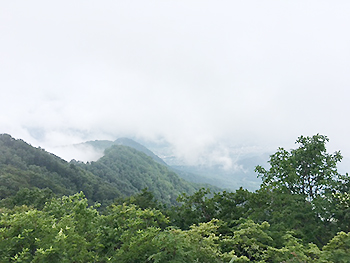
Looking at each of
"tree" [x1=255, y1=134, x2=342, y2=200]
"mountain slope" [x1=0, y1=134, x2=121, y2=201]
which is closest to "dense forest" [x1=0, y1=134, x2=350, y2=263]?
"tree" [x1=255, y1=134, x2=342, y2=200]

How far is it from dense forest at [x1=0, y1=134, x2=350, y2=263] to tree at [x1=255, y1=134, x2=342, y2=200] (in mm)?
82

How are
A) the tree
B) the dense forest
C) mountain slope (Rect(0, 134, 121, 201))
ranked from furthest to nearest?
1. mountain slope (Rect(0, 134, 121, 201))
2. the tree
3. the dense forest

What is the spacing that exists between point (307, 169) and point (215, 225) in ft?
41.6

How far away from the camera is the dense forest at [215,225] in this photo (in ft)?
29.6

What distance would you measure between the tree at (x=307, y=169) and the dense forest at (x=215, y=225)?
0.08m

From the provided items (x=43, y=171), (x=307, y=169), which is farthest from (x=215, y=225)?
(x=43, y=171)

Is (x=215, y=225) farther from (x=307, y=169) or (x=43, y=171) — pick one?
(x=43, y=171)

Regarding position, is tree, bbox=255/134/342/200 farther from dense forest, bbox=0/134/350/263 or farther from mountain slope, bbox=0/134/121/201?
mountain slope, bbox=0/134/121/201

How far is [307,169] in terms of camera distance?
21422mm

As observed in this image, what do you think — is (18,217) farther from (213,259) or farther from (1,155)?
(1,155)

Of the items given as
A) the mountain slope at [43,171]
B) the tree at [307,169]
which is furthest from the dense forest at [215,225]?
the mountain slope at [43,171]

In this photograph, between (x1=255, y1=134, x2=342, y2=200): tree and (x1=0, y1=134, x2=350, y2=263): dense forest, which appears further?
(x1=255, y1=134, x2=342, y2=200): tree

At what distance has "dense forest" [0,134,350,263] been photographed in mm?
9023

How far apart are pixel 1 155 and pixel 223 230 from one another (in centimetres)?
15279
